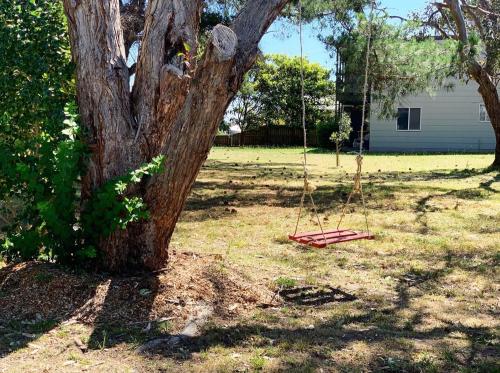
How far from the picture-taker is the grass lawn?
3.49 meters

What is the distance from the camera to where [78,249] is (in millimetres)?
4531

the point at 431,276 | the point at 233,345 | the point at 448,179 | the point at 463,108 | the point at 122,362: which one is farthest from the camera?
the point at 463,108

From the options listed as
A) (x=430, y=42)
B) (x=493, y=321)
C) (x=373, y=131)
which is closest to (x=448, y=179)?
(x=430, y=42)

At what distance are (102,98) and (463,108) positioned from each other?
79.2 ft

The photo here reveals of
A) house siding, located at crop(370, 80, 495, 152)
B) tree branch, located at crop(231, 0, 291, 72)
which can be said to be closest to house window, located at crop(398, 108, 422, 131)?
house siding, located at crop(370, 80, 495, 152)

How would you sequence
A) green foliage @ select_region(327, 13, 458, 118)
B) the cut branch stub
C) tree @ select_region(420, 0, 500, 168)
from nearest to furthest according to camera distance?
the cut branch stub < green foliage @ select_region(327, 13, 458, 118) < tree @ select_region(420, 0, 500, 168)

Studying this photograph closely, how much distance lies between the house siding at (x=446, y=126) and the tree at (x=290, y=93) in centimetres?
830

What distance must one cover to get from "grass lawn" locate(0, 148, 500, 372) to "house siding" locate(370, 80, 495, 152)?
1558cm

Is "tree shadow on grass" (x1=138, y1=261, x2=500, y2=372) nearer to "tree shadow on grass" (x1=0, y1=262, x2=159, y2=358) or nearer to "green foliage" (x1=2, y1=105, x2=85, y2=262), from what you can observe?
"tree shadow on grass" (x1=0, y1=262, x2=159, y2=358)

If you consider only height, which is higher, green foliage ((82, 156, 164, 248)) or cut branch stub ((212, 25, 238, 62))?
cut branch stub ((212, 25, 238, 62))

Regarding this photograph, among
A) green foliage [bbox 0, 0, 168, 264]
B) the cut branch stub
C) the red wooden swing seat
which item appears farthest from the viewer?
the red wooden swing seat

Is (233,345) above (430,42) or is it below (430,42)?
below

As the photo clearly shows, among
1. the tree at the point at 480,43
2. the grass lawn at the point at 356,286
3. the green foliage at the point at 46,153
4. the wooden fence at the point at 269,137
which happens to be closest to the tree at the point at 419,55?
the tree at the point at 480,43

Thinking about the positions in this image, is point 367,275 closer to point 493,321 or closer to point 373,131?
point 493,321
